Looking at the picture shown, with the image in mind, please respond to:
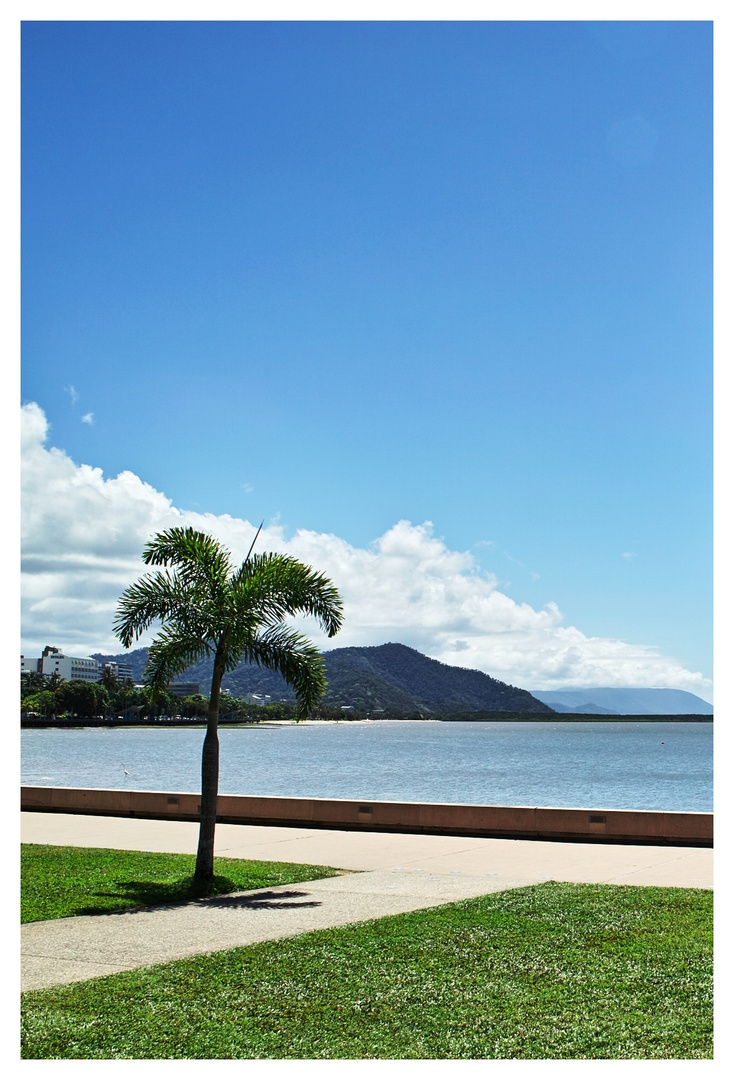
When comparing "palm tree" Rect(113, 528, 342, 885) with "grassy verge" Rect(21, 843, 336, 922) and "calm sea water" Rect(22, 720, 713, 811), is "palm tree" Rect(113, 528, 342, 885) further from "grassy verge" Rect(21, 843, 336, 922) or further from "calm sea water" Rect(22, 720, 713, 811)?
"calm sea water" Rect(22, 720, 713, 811)

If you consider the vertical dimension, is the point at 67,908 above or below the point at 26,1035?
below

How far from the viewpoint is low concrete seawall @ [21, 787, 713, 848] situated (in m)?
14.8

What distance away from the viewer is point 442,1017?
570 centimetres

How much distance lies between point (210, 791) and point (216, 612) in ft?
7.20

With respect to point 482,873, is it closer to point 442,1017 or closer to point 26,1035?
point 442,1017

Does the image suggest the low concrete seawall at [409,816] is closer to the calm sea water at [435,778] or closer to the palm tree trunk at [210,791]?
the palm tree trunk at [210,791]

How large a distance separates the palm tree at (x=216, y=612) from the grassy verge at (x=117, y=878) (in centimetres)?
93

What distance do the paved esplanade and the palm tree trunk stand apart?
79 cm

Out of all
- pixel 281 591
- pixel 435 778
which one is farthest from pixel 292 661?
pixel 435 778

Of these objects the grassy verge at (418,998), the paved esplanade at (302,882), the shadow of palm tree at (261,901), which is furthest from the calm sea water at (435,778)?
the grassy verge at (418,998)

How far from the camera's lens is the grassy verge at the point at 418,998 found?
5.18m

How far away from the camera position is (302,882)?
37.9 feet
